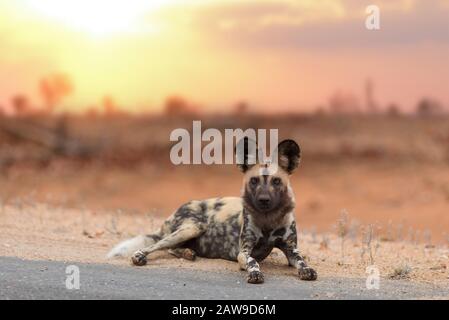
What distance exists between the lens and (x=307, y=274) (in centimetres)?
759

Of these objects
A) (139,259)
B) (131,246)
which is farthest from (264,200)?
(131,246)

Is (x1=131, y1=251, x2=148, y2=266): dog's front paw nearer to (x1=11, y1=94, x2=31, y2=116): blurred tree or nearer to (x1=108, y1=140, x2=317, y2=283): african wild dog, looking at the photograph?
(x1=108, y1=140, x2=317, y2=283): african wild dog

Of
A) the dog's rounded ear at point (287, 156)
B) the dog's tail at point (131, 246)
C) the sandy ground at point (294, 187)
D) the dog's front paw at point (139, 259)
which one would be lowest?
the dog's front paw at point (139, 259)

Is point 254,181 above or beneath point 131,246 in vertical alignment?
above

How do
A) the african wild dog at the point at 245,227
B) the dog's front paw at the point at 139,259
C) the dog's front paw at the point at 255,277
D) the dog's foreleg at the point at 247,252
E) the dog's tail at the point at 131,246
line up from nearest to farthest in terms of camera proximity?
1. the dog's front paw at the point at 255,277
2. the dog's foreleg at the point at 247,252
3. the african wild dog at the point at 245,227
4. the dog's front paw at the point at 139,259
5. the dog's tail at the point at 131,246

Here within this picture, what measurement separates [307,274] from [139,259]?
1.82 m

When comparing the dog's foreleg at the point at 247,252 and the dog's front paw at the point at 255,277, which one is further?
the dog's foreleg at the point at 247,252

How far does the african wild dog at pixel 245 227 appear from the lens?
25.5 ft

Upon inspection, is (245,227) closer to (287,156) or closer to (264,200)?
(264,200)

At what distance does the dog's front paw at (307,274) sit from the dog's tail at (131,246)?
81.1 inches

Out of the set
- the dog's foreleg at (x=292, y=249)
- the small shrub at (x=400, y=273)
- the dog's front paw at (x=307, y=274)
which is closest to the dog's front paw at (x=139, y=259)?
the dog's foreleg at (x=292, y=249)

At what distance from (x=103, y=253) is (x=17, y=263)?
150cm

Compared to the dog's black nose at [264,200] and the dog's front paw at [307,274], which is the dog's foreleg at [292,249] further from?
the dog's black nose at [264,200]

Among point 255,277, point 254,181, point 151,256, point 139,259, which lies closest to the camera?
point 255,277
